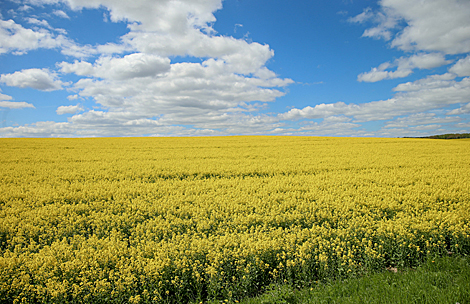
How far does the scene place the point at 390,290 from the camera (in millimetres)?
4223

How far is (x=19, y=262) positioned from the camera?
16.6 feet

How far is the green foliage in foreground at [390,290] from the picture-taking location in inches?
156

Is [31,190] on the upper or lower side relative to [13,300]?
upper

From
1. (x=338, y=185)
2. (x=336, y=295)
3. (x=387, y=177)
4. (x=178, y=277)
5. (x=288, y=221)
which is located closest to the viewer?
(x=336, y=295)

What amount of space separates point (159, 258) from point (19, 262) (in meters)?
3.03

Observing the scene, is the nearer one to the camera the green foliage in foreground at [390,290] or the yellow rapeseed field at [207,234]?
the green foliage in foreground at [390,290]

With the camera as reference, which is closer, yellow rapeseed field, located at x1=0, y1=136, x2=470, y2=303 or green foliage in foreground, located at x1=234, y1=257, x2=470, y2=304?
green foliage in foreground, located at x1=234, y1=257, x2=470, y2=304

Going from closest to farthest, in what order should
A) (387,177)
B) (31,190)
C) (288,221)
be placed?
1. (288,221)
2. (31,190)
3. (387,177)

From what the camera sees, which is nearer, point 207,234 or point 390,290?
point 390,290

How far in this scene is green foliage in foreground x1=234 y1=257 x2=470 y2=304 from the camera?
3.95 metres

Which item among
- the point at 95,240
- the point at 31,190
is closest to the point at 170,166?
the point at 31,190

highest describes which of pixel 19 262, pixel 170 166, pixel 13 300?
pixel 170 166

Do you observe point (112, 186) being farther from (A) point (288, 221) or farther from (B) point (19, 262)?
(A) point (288, 221)

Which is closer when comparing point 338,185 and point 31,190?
point 31,190
